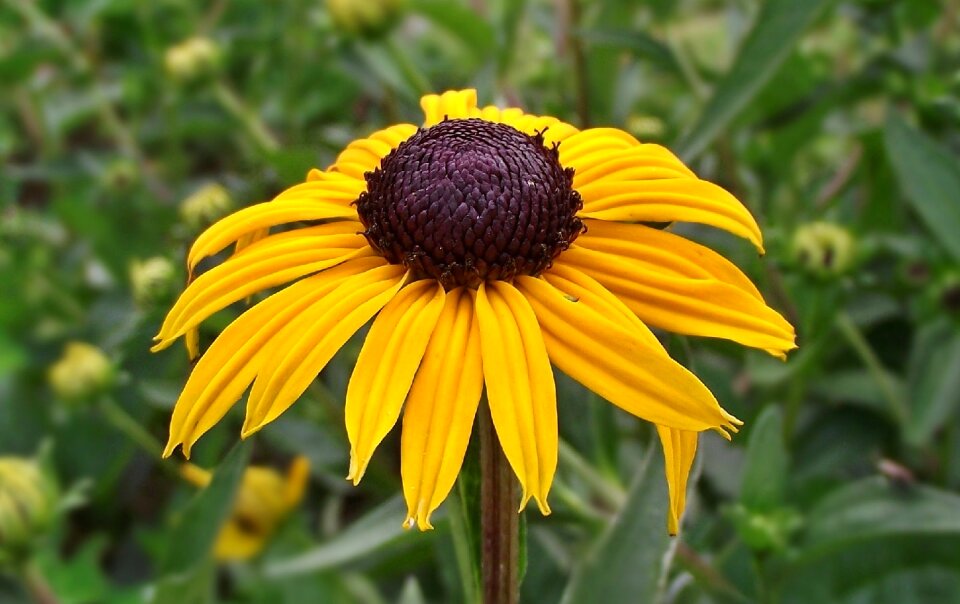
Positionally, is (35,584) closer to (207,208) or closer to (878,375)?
(207,208)

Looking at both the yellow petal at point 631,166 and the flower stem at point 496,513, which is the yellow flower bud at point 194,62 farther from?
the flower stem at point 496,513

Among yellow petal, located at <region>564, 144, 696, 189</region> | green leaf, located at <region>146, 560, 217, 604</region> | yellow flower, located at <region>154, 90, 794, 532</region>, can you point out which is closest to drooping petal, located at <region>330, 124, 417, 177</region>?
yellow flower, located at <region>154, 90, 794, 532</region>

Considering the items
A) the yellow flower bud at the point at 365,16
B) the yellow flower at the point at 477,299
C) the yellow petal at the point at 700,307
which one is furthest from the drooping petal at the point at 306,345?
the yellow flower bud at the point at 365,16

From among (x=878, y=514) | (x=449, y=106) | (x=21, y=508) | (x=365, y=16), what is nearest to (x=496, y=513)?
(x=449, y=106)

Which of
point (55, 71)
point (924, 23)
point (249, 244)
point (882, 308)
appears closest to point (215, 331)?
point (249, 244)

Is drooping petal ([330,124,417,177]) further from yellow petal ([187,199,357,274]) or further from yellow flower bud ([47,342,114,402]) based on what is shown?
yellow flower bud ([47,342,114,402])
